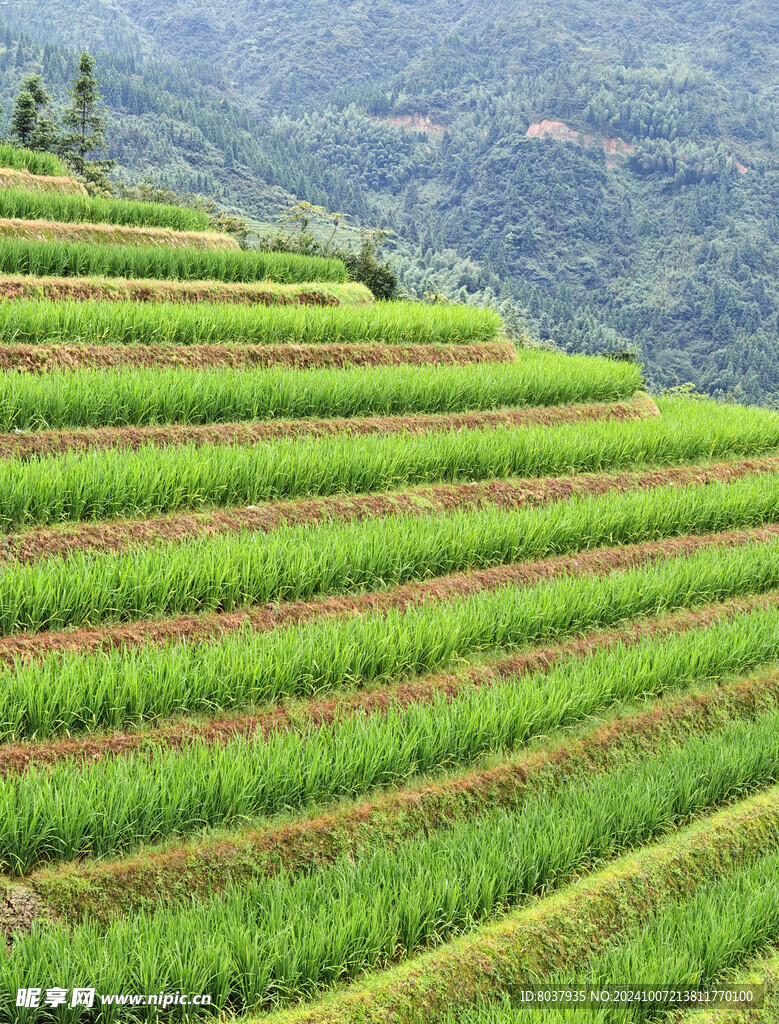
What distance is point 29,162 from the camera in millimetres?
12508

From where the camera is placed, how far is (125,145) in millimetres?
66438

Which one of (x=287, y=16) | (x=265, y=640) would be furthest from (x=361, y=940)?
(x=287, y=16)

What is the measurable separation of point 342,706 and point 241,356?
478 cm

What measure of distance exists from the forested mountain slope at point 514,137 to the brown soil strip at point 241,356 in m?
28.3

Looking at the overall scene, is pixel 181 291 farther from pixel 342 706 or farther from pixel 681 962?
pixel 681 962

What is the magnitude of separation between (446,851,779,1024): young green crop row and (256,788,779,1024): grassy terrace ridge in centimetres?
6

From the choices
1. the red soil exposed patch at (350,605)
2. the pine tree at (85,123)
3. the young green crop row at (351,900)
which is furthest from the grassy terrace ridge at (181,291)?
the pine tree at (85,123)

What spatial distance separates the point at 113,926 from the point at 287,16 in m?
173

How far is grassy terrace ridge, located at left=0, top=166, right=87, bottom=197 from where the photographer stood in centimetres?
1147

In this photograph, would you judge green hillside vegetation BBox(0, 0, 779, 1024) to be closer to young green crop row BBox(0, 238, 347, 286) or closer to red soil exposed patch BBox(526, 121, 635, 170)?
young green crop row BBox(0, 238, 347, 286)

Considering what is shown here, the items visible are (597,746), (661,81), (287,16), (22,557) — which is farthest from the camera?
(287,16)

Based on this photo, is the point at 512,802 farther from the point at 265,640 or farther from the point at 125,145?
the point at 125,145

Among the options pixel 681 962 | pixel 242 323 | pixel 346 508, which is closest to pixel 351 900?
pixel 681 962

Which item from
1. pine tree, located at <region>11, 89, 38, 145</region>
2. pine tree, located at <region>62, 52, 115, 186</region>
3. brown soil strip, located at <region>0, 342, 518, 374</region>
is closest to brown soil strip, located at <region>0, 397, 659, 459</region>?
brown soil strip, located at <region>0, 342, 518, 374</region>
